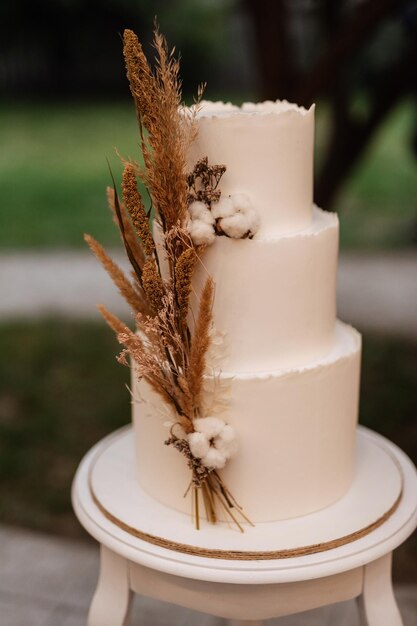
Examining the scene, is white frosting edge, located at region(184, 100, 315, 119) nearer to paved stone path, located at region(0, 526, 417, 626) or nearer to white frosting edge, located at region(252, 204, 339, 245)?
white frosting edge, located at region(252, 204, 339, 245)

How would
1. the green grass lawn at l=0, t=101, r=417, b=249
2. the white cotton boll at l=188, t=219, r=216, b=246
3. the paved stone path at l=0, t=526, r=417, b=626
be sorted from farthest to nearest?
the green grass lawn at l=0, t=101, r=417, b=249, the paved stone path at l=0, t=526, r=417, b=626, the white cotton boll at l=188, t=219, r=216, b=246

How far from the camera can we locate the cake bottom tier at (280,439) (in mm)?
1648

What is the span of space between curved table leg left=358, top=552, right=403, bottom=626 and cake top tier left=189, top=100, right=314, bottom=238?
716mm

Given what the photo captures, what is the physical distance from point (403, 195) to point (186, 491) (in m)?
7.30

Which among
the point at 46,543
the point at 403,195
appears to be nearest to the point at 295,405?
the point at 46,543

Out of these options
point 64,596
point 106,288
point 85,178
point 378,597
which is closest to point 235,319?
point 378,597

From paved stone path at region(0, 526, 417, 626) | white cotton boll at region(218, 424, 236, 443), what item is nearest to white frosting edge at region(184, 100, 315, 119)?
white cotton boll at region(218, 424, 236, 443)

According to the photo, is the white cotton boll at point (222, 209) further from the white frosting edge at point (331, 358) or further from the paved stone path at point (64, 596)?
the paved stone path at point (64, 596)

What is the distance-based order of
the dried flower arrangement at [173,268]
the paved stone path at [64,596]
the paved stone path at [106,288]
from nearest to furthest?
the dried flower arrangement at [173,268] < the paved stone path at [64,596] < the paved stone path at [106,288]

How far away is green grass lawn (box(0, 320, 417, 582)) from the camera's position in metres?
3.41

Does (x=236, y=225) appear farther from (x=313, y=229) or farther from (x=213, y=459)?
(x=213, y=459)

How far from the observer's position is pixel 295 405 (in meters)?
1.66

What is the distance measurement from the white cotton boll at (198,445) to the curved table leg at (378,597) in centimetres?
44

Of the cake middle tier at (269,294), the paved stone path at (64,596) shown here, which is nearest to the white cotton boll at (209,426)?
the cake middle tier at (269,294)
